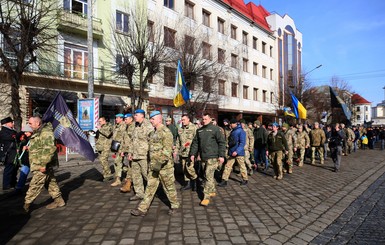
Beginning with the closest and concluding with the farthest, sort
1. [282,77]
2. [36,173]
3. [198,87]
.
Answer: [36,173] < [198,87] < [282,77]

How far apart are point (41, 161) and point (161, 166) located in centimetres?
224

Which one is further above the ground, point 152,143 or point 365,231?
point 152,143

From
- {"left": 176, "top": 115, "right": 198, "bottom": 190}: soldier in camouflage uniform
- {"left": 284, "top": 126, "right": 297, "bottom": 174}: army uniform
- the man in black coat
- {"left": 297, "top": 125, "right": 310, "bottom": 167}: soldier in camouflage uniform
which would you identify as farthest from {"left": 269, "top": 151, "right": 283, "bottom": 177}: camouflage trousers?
the man in black coat

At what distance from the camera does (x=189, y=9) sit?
24.0 m

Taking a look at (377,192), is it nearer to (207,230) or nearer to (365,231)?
(365,231)

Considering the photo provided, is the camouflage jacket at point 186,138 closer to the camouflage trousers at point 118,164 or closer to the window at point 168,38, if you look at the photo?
the camouflage trousers at point 118,164

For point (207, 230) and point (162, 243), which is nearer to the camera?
point (162, 243)

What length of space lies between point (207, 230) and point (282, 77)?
36.0 meters

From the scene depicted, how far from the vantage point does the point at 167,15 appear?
21.2m

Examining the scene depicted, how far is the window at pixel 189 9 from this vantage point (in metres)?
23.4

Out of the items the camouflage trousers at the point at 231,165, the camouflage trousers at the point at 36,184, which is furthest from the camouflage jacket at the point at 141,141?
the camouflage trousers at the point at 231,165

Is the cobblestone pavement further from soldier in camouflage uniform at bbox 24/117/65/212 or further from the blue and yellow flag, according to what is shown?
the blue and yellow flag

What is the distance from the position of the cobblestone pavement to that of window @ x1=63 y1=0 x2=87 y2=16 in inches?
563

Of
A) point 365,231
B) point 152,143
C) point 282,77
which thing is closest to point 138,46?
point 152,143
